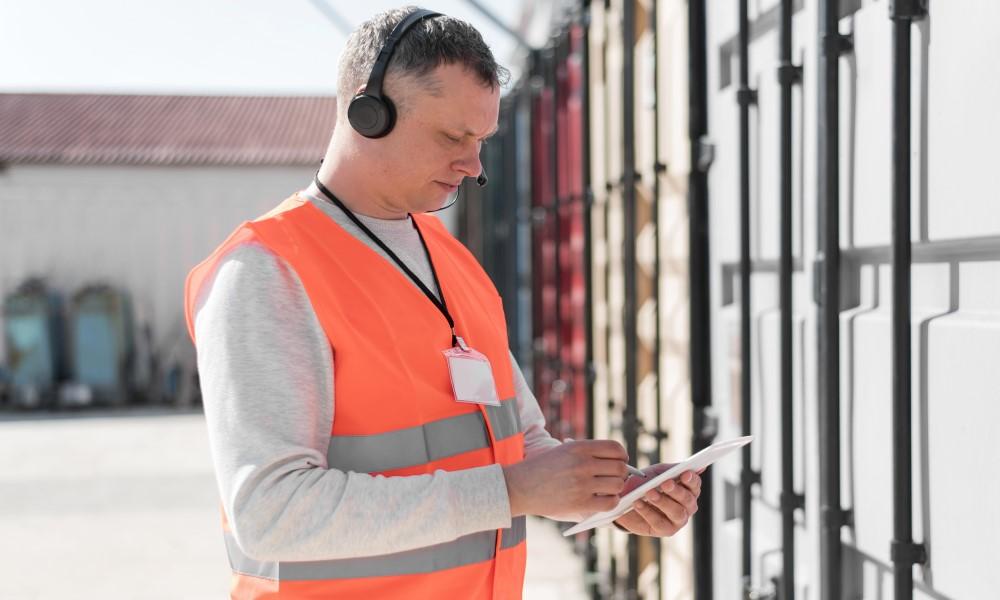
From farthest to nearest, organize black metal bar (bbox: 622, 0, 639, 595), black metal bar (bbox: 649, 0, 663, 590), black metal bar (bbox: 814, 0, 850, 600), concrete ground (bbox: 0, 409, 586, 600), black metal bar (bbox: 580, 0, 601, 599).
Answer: concrete ground (bbox: 0, 409, 586, 600), black metal bar (bbox: 580, 0, 601, 599), black metal bar (bbox: 622, 0, 639, 595), black metal bar (bbox: 649, 0, 663, 590), black metal bar (bbox: 814, 0, 850, 600)

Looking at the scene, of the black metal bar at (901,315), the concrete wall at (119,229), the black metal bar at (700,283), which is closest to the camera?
the black metal bar at (901,315)

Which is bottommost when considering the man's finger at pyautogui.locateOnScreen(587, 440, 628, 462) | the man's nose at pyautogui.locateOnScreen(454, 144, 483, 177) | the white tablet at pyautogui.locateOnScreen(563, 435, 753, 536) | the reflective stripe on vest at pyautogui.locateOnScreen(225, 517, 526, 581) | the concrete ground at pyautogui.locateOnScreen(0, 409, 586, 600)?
the concrete ground at pyautogui.locateOnScreen(0, 409, 586, 600)

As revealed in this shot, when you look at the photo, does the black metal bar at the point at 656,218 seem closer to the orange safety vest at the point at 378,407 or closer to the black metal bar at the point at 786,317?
the black metal bar at the point at 786,317

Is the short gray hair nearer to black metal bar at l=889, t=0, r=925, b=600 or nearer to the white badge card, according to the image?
the white badge card

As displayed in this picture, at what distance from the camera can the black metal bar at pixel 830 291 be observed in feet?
5.83

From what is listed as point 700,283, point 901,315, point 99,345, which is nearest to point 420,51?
point 901,315

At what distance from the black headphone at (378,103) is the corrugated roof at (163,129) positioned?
12874mm

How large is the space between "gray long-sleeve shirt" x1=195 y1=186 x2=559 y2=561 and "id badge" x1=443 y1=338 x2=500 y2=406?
13 cm

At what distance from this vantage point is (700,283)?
263 cm

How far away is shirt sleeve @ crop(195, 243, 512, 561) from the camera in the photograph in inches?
45.8

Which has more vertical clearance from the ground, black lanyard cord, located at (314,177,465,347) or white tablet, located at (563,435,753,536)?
black lanyard cord, located at (314,177,465,347)

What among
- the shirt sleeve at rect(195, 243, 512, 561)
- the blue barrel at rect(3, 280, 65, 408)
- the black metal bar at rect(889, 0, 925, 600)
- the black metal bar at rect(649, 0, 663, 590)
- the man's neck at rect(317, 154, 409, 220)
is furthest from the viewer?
the blue barrel at rect(3, 280, 65, 408)

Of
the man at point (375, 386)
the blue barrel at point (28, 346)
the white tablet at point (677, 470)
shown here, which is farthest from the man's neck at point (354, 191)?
the blue barrel at point (28, 346)

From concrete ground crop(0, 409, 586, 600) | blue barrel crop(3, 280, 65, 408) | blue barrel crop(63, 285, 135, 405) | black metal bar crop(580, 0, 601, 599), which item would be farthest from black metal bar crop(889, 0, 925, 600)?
blue barrel crop(3, 280, 65, 408)
